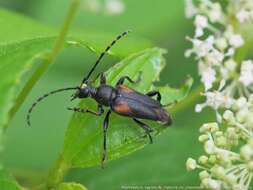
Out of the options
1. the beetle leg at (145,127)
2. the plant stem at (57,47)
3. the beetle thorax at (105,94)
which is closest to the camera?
the plant stem at (57,47)

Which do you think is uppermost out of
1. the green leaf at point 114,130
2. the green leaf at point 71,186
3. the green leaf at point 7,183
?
the green leaf at point 114,130

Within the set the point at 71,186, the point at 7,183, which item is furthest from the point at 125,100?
the point at 7,183

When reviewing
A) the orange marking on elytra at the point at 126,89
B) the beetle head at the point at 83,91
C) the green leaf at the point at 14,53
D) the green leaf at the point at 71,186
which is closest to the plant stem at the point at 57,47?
the green leaf at the point at 14,53

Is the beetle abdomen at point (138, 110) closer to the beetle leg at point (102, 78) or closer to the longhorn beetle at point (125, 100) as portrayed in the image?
the longhorn beetle at point (125, 100)

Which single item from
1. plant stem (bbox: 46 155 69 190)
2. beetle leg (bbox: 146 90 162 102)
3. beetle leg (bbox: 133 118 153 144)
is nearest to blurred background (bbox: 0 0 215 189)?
beetle leg (bbox: 146 90 162 102)

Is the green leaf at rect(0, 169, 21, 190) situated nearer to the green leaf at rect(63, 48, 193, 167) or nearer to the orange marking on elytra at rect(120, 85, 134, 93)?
the green leaf at rect(63, 48, 193, 167)

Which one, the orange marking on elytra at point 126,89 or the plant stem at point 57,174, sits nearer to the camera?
the plant stem at point 57,174

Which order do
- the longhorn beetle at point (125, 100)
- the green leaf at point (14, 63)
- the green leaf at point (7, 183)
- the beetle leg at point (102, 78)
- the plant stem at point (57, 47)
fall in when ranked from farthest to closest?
the longhorn beetle at point (125, 100), the beetle leg at point (102, 78), the green leaf at point (7, 183), the plant stem at point (57, 47), the green leaf at point (14, 63)
